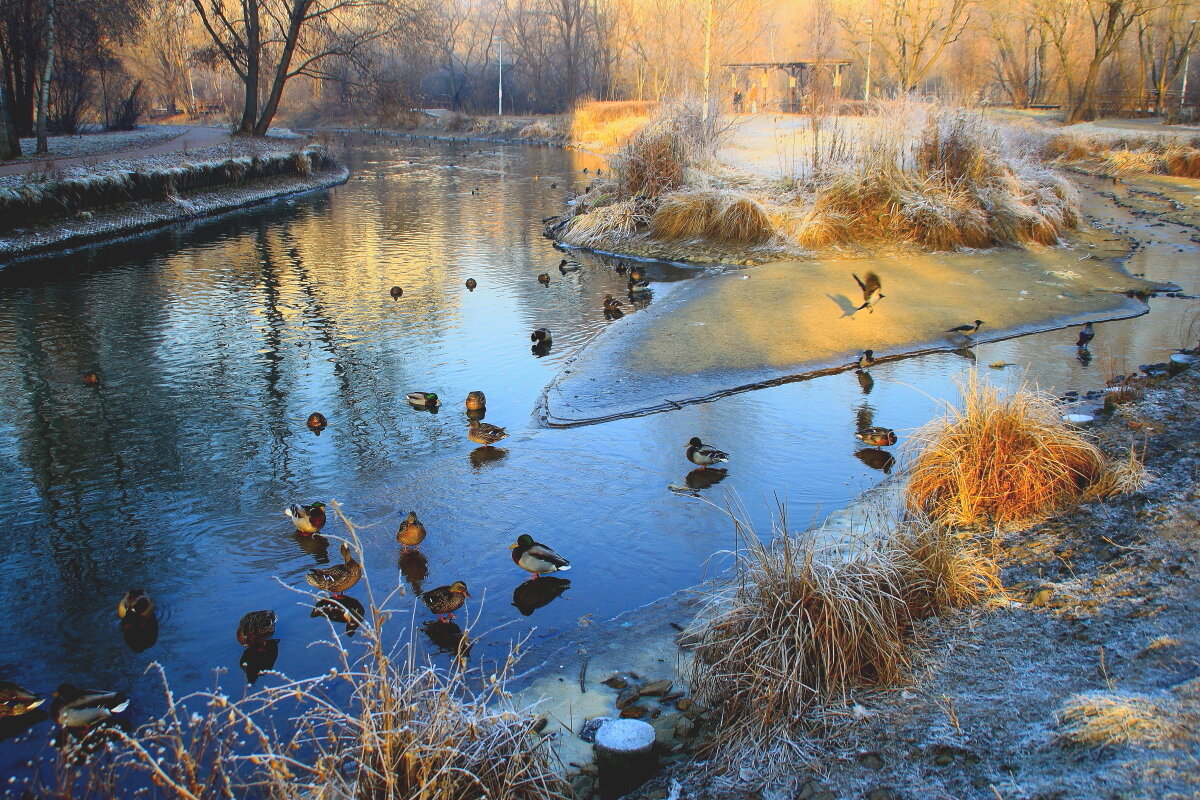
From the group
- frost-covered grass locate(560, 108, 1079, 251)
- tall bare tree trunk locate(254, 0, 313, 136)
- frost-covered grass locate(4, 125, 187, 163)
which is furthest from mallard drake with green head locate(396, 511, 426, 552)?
tall bare tree trunk locate(254, 0, 313, 136)

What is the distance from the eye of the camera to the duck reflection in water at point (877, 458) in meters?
7.10

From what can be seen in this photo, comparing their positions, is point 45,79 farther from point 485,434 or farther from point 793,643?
point 793,643

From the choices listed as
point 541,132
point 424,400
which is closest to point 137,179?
point 424,400

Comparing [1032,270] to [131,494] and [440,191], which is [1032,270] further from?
[440,191]

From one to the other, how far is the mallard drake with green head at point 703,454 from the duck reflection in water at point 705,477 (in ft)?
0.22

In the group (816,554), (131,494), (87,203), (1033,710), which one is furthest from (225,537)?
(87,203)

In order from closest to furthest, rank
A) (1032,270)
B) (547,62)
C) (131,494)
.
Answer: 1. (131,494)
2. (1032,270)
3. (547,62)

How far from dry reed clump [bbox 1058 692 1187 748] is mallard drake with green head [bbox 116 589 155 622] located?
4.77 metres

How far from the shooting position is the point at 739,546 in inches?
232

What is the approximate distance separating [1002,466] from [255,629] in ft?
15.9

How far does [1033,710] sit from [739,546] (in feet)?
8.41

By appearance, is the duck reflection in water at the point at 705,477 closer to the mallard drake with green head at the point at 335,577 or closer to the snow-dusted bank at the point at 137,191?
the mallard drake with green head at the point at 335,577

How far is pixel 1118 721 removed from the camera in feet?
10.4

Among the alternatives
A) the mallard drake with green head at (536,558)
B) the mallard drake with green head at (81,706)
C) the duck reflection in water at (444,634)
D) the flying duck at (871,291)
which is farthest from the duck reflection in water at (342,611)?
the flying duck at (871,291)
